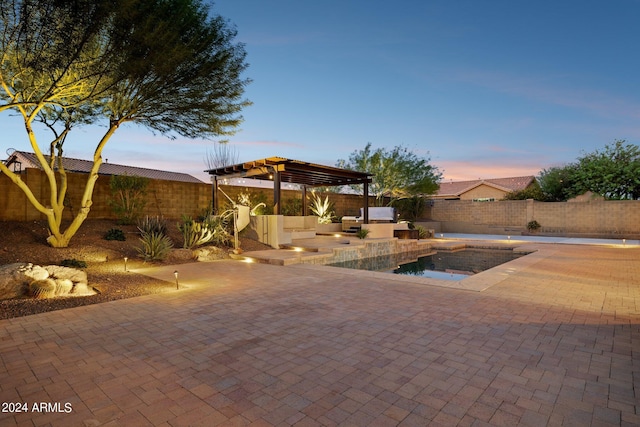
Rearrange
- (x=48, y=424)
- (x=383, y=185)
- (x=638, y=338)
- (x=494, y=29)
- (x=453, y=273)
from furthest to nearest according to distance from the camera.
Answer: (x=383, y=185) → (x=494, y=29) → (x=453, y=273) → (x=638, y=338) → (x=48, y=424)

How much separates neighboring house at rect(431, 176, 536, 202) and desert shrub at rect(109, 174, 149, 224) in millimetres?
26981

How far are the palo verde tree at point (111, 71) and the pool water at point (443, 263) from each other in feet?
21.0

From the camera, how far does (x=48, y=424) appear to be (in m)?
1.99

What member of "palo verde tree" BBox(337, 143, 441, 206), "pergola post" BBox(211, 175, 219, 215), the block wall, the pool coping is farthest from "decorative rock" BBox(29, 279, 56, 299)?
the block wall

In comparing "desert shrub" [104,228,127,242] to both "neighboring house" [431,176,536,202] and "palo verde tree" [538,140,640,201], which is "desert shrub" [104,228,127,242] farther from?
"neighboring house" [431,176,536,202]

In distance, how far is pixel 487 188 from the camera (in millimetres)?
33281

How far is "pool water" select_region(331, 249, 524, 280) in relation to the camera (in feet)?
30.2

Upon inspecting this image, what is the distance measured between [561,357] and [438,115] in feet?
53.7

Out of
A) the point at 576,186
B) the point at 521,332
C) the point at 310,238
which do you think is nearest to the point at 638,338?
the point at 521,332

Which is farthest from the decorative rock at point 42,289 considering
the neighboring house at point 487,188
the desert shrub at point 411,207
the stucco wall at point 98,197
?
the neighboring house at point 487,188

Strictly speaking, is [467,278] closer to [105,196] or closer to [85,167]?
[105,196]

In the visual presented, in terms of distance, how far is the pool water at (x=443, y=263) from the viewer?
9.20 m

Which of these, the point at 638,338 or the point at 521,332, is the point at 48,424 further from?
the point at 638,338

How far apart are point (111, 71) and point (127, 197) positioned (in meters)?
5.13
